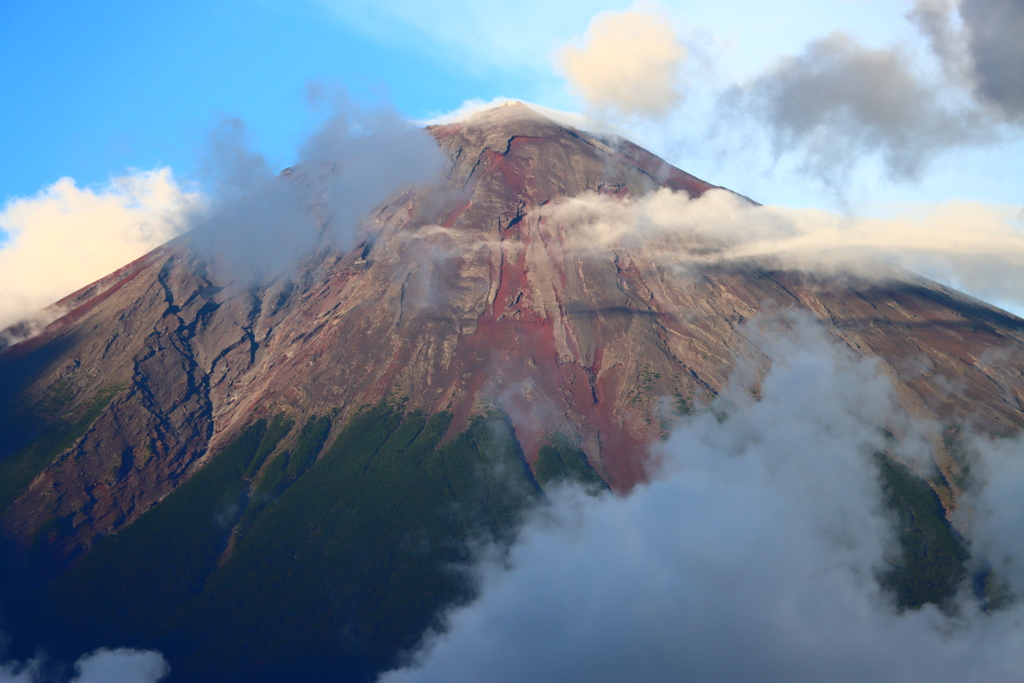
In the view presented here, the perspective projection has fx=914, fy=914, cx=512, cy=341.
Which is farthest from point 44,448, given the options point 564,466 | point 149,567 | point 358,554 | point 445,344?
point 564,466

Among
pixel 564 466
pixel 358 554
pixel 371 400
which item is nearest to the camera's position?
pixel 358 554

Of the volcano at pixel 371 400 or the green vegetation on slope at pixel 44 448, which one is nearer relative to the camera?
the volcano at pixel 371 400

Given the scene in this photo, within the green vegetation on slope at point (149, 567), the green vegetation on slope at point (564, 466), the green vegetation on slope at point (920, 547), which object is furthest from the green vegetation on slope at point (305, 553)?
the green vegetation on slope at point (920, 547)

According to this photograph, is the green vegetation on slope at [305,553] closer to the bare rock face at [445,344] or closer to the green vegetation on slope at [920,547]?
the bare rock face at [445,344]

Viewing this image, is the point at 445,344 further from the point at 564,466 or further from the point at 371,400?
the point at 564,466

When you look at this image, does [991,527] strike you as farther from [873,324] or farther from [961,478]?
[873,324]

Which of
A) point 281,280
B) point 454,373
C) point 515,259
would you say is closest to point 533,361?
point 454,373
